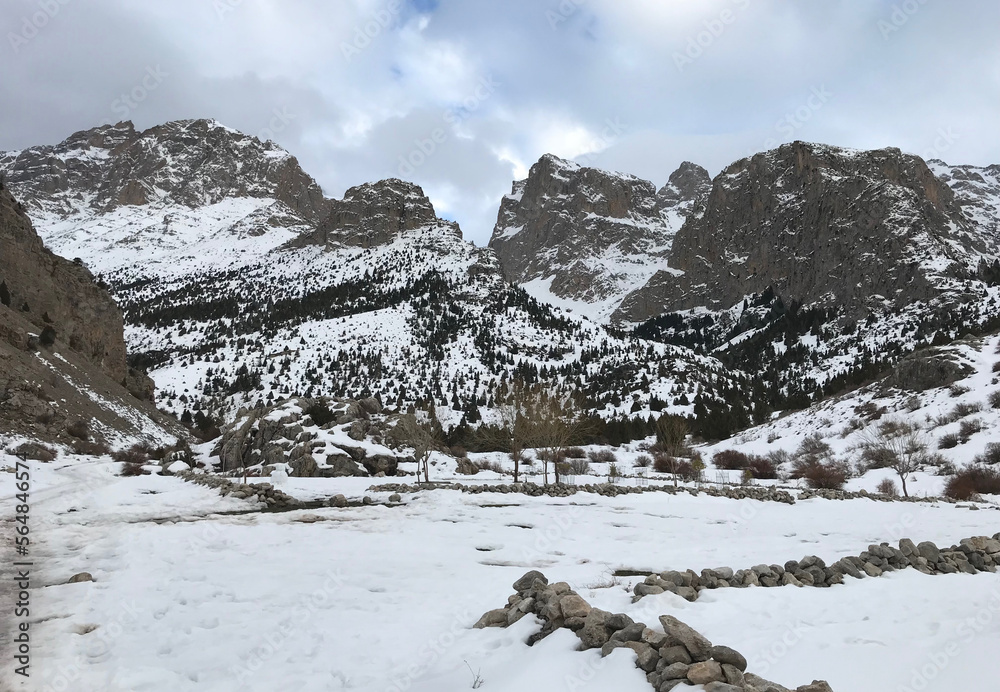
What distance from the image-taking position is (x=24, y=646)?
5453mm

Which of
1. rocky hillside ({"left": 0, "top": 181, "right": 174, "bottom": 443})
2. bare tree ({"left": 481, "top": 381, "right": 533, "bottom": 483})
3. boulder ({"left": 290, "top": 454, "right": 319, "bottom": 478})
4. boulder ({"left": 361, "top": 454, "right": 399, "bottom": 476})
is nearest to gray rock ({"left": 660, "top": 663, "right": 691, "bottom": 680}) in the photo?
bare tree ({"left": 481, "top": 381, "right": 533, "bottom": 483})

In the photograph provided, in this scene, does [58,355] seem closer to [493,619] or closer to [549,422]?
[549,422]

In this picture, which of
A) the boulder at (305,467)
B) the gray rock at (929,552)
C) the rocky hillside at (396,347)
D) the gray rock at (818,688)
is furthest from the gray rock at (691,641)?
the rocky hillside at (396,347)

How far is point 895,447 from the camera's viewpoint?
113 feet

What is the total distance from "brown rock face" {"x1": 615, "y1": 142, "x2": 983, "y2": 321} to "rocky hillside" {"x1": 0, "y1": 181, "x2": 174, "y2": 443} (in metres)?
159

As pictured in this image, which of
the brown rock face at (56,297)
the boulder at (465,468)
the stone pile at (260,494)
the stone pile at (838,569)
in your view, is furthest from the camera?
the brown rock face at (56,297)

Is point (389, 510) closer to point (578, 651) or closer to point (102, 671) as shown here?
point (102, 671)

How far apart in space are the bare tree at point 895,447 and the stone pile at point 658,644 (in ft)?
89.0

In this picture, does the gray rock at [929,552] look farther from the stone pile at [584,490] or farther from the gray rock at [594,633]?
the stone pile at [584,490]

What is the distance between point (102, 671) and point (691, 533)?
12.4 metres

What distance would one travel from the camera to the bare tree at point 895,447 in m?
28.2

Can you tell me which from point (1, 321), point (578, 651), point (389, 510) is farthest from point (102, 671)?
point (1, 321)

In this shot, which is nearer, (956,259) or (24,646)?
(24,646)

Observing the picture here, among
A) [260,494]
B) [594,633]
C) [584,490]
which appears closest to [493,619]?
[594,633]
